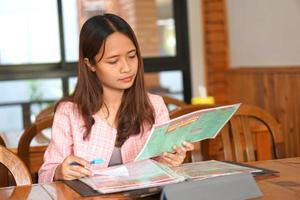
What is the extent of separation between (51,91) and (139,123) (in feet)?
8.78

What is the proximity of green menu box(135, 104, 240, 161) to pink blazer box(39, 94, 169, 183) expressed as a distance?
0.25m

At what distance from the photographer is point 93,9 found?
173 inches

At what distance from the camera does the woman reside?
169cm

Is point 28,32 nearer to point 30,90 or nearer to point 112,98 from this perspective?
point 30,90

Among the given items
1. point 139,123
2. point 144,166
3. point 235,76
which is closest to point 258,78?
point 235,76

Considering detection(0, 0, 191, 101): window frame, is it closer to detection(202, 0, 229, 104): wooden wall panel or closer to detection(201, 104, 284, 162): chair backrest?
detection(202, 0, 229, 104): wooden wall panel

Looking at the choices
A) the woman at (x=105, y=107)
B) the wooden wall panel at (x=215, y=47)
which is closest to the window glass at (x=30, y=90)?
the wooden wall panel at (x=215, y=47)

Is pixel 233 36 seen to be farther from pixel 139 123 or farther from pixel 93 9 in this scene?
pixel 139 123

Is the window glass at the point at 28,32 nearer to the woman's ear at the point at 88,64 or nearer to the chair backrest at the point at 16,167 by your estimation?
the woman's ear at the point at 88,64

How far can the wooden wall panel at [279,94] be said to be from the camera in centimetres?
354

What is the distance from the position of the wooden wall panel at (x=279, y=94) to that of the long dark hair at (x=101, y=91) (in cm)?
191

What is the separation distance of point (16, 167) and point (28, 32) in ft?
9.58

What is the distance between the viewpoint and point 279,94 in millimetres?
3715

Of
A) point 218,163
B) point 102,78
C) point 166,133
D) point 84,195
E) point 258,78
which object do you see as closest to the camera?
point 84,195
